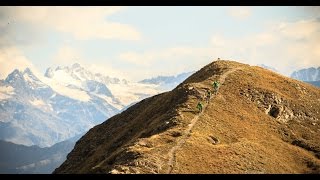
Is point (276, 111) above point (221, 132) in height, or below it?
above

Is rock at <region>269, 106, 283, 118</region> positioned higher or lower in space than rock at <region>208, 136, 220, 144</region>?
higher

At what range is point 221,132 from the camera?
9256 centimetres

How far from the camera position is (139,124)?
372 ft

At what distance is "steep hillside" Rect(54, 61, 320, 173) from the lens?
78500 millimetres

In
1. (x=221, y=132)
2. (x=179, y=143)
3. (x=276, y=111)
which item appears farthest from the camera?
(x=276, y=111)

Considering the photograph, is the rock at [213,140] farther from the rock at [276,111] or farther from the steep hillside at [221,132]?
the rock at [276,111]

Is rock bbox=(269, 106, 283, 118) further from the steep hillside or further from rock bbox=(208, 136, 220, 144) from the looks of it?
rock bbox=(208, 136, 220, 144)

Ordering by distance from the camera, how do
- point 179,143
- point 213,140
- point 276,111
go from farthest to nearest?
point 276,111, point 213,140, point 179,143

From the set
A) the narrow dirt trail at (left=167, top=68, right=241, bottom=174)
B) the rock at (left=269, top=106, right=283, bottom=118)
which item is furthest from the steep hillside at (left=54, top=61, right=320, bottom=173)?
the narrow dirt trail at (left=167, top=68, right=241, bottom=174)

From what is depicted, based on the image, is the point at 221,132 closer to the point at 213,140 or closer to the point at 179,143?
the point at 213,140

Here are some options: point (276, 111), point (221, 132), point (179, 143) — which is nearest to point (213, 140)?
point (221, 132)

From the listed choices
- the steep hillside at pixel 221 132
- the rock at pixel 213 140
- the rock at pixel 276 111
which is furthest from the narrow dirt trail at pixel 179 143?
the rock at pixel 276 111
